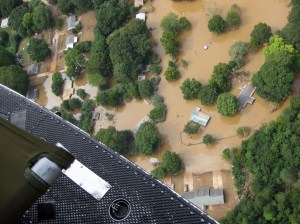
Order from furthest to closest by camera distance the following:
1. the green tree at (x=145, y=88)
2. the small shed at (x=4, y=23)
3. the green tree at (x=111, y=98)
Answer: the small shed at (x=4, y=23), the green tree at (x=111, y=98), the green tree at (x=145, y=88)

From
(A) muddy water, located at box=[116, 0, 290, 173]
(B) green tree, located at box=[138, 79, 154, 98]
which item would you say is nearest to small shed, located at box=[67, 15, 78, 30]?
(A) muddy water, located at box=[116, 0, 290, 173]

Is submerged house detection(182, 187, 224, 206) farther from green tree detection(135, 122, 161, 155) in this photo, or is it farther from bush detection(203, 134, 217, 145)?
green tree detection(135, 122, 161, 155)

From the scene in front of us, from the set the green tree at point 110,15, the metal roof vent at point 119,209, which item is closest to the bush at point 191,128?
the green tree at point 110,15

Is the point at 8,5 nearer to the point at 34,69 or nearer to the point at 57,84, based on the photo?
the point at 34,69

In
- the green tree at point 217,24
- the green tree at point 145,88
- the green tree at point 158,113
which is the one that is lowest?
the green tree at point 158,113

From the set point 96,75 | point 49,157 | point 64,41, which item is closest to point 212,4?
point 96,75

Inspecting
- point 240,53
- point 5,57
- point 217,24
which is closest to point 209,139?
point 240,53

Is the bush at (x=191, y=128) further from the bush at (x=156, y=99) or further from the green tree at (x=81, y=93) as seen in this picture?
the green tree at (x=81, y=93)
